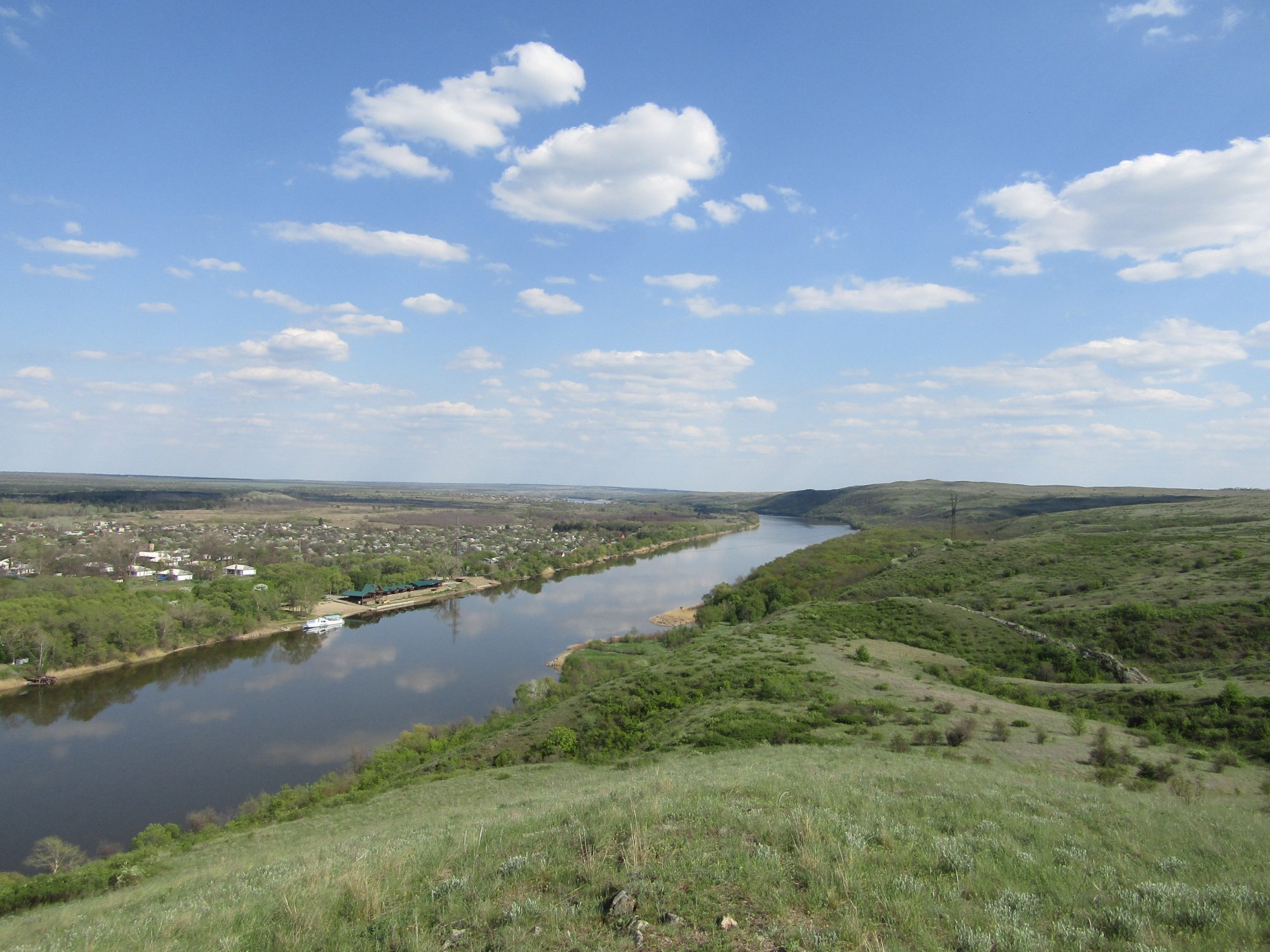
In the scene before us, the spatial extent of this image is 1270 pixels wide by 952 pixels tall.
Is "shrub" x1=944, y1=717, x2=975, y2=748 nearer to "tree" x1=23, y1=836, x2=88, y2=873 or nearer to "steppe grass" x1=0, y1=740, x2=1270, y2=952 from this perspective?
"steppe grass" x1=0, y1=740, x2=1270, y2=952

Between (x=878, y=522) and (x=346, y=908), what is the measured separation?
465 feet

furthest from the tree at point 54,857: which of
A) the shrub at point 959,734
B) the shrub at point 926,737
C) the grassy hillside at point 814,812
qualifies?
the shrub at point 959,734

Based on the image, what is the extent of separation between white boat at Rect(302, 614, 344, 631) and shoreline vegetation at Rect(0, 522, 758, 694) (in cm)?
102

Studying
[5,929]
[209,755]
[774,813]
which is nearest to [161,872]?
[5,929]

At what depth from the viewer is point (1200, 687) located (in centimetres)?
1680

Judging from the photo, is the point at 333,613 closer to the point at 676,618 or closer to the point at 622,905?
the point at 676,618

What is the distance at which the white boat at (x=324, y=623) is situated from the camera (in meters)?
57.5

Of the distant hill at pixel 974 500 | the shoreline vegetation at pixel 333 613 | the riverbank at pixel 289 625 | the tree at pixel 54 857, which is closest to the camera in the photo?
the tree at pixel 54 857

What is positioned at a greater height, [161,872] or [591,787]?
[591,787]

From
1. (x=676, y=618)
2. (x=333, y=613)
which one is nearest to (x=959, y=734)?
(x=676, y=618)

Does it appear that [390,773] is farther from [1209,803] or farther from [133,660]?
[133,660]

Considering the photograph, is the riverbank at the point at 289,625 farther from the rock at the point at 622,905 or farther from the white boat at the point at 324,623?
the rock at the point at 622,905

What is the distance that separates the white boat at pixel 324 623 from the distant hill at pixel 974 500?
3706 inches

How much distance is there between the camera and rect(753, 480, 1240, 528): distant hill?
106m
